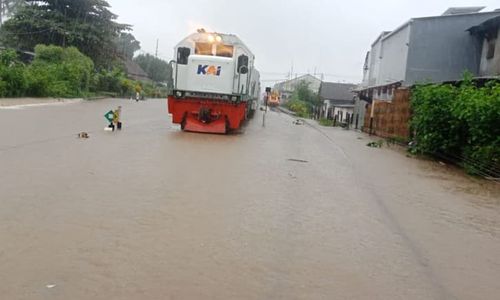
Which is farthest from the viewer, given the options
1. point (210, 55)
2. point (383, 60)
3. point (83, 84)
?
point (83, 84)

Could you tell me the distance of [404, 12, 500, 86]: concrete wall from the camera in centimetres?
3095

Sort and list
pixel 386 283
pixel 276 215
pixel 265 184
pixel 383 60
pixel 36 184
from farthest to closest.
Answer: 1. pixel 383 60
2. pixel 265 184
3. pixel 36 184
4. pixel 276 215
5. pixel 386 283

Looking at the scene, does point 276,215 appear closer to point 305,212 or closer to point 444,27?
point 305,212

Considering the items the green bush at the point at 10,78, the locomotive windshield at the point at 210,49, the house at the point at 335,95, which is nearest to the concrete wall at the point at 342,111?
the house at the point at 335,95

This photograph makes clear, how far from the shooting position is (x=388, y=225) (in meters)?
7.47

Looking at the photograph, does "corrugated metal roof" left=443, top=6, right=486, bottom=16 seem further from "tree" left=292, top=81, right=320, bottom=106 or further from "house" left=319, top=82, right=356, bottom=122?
"tree" left=292, top=81, right=320, bottom=106

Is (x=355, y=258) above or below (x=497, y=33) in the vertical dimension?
below

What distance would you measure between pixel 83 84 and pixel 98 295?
47383 millimetres

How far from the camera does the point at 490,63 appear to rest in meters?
28.7

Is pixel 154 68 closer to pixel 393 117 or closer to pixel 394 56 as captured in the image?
pixel 394 56

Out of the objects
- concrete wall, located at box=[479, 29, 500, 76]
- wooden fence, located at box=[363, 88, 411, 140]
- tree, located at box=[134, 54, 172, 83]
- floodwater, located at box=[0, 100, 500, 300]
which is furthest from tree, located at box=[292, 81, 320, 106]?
floodwater, located at box=[0, 100, 500, 300]

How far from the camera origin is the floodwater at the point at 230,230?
4793 mm

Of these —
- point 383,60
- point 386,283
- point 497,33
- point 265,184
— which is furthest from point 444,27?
point 386,283

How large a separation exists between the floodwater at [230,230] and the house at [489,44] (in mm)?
17437
